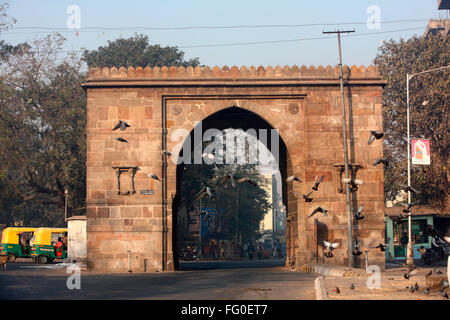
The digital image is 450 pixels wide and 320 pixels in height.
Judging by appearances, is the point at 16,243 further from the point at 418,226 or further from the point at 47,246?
the point at 418,226

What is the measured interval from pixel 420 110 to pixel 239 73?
24.5 metres

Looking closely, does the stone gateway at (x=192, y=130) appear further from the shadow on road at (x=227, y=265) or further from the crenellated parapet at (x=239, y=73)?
the shadow on road at (x=227, y=265)

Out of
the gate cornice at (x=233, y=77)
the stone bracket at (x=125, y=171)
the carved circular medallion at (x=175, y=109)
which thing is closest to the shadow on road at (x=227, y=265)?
the stone bracket at (x=125, y=171)

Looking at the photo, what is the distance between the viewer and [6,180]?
51.8 metres

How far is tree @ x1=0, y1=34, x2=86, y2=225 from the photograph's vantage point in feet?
170

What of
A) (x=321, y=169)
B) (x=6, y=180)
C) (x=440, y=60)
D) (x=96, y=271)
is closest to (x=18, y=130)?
(x=6, y=180)

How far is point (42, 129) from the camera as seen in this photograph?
56.1 metres

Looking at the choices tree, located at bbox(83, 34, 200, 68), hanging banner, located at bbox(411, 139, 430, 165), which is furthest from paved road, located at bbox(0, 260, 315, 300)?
tree, located at bbox(83, 34, 200, 68)

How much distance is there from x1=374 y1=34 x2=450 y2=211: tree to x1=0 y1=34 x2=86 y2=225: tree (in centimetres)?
2469

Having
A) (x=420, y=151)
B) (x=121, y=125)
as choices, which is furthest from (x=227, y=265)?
(x=121, y=125)

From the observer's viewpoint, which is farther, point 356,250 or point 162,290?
point 356,250
